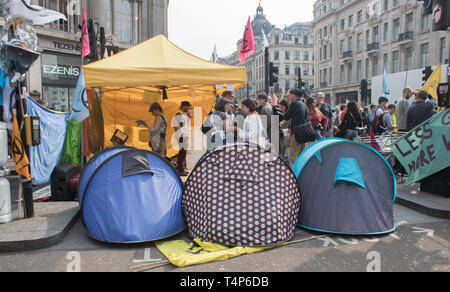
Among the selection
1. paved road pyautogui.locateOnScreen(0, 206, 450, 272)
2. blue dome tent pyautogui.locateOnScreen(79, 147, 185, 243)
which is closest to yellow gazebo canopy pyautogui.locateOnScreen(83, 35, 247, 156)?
blue dome tent pyautogui.locateOnScreen(79, 147, 185, 243)

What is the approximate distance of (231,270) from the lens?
11.4 feet

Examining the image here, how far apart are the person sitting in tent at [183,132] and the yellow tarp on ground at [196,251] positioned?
15.5 feet

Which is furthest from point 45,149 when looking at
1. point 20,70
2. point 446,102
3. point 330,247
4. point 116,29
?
point 116,29

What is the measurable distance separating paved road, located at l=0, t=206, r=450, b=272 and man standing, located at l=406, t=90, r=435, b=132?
13.2ft

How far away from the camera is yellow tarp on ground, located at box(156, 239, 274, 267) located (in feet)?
11.8

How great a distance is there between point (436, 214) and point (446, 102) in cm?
212

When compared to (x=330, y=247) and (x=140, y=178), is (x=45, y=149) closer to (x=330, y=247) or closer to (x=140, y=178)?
(x=140, y=178)

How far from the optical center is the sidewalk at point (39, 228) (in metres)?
4.04

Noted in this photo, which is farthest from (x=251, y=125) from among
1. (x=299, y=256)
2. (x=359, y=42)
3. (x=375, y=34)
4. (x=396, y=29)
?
(x=359, y=42)

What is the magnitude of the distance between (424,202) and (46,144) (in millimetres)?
7288

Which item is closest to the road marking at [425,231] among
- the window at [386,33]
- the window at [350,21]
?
the window at [386,33]

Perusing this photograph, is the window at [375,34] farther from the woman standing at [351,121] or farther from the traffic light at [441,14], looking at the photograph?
the traffic light at [441,14]

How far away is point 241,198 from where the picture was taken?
13.4 feet

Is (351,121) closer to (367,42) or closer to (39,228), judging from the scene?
(39,228)
